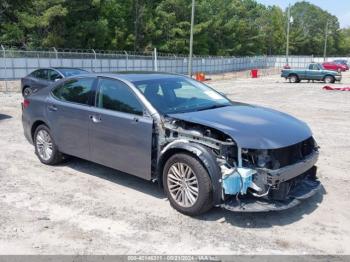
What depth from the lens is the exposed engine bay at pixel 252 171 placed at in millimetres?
4844

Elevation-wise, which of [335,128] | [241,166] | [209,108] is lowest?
[335,128]

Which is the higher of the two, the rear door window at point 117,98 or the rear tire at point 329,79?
the rear door window at point 117,98

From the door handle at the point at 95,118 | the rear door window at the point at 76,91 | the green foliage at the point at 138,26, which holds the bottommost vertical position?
the door handle at the point at 95,118

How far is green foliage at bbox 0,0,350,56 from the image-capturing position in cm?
4341

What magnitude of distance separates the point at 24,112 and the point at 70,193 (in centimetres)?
238

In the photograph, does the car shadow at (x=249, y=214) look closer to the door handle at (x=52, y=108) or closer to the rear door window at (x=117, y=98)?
the rear door window at (x=117, y=98)

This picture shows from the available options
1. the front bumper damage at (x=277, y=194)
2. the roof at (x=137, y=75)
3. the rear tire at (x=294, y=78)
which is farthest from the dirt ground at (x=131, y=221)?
the rear tire at (x=294, y=78)

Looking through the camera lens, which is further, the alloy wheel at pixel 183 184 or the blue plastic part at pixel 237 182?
the alloy wheel at pixel 183 184

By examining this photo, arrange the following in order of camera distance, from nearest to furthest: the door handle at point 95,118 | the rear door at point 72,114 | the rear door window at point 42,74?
the door handle at point 95,118 < the rear door at point 72,114 < the rear door window at point 42,74

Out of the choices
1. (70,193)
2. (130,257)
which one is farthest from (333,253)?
(70,193)

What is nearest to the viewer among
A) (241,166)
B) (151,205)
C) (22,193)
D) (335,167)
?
(241,166)

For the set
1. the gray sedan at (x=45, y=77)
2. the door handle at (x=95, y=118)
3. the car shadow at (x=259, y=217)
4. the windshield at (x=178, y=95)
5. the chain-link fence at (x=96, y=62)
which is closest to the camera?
the car shadow at (x=259, y=217)

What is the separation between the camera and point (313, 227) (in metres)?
4.98

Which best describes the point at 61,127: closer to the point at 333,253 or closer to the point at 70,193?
the point at 70,193
